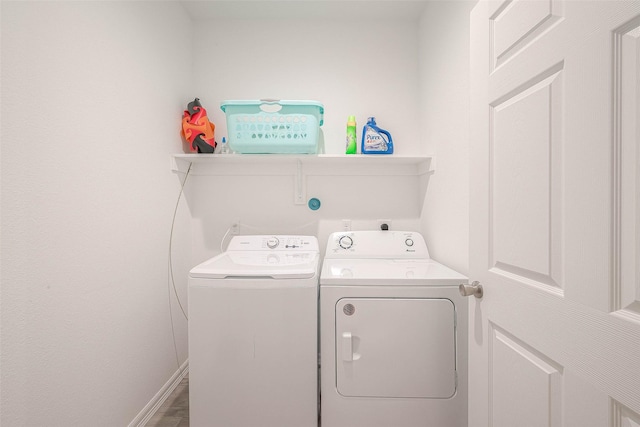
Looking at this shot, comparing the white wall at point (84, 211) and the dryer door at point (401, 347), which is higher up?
the white wall at point (84, 211)

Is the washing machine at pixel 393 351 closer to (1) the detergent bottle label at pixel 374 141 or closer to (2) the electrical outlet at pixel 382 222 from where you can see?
(2) the electrical outlet at pixel 382 222

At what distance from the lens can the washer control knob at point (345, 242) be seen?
1957mm

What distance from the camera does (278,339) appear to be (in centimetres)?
137

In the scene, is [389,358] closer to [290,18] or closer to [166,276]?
[166,276]

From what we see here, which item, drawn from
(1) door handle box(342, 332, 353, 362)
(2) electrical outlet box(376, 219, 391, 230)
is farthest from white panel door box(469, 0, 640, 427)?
(2) electrical outlet box(376, 219, 391, 230)

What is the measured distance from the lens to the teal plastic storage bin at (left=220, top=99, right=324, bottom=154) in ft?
5.98

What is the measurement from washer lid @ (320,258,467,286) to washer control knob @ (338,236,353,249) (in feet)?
0.41

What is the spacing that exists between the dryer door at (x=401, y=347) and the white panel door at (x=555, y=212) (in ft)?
1.14

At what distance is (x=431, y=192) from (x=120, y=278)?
1934mm

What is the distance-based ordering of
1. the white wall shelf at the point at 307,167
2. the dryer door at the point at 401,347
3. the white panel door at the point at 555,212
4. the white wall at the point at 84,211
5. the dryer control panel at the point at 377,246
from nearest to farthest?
the white panel door at the point at 555,212 → the white wall at the point at 84,211 → the dryer door at the point at 401,347 → the dryer control panel at the point at 377,246 → the white wall shelf at the point at 307,167

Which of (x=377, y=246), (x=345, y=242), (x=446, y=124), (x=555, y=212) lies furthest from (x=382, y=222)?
(x=555, y=212)

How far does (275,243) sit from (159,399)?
117cm

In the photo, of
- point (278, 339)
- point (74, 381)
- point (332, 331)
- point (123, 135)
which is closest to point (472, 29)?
point (332, 331)

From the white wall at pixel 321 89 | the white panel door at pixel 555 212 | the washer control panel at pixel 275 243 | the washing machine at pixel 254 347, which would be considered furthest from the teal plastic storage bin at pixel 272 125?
the white panel door at pixel 555 212
